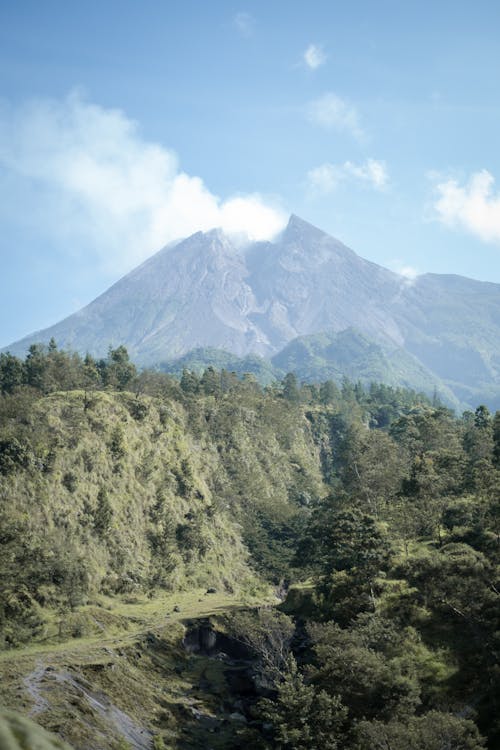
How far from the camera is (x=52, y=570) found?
56.8 metres

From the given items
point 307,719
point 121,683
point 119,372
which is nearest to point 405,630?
point 307,719

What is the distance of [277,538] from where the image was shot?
98.1 metres

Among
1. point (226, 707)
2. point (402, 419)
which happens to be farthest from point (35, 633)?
point (402, 419)

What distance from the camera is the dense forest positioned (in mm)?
34781

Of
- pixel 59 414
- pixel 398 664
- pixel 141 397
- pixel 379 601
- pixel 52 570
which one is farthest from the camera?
pixel 141 397

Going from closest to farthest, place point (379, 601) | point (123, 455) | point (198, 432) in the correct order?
point (379, 601) → point (123, 455) → point (198, 432)

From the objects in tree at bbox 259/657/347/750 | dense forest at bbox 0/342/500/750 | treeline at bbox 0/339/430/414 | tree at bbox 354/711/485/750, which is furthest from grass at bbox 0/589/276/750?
treeline at bbox 0/339/430/414

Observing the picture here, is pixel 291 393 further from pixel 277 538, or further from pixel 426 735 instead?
pixel 426 735

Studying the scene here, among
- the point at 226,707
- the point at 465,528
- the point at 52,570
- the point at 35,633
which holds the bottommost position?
the point at 226,707

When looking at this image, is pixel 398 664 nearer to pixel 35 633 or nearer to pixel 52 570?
pixel 35 633

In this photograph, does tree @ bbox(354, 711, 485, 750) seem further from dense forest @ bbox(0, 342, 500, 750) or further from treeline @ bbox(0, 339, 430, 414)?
treeline @ bbox(0, 339, 430, 414)

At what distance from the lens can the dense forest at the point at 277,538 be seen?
1369 inches

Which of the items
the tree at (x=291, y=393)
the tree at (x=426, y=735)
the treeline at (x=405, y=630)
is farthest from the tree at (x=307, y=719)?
the tree at (x=291, y=393)

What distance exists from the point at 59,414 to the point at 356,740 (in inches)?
2199
